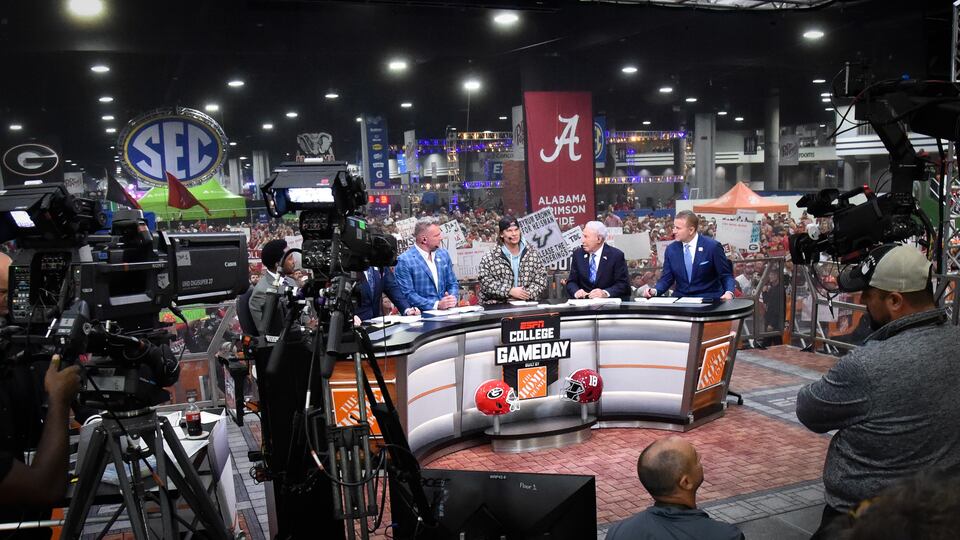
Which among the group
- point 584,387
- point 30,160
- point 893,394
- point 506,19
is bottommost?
point 584,387

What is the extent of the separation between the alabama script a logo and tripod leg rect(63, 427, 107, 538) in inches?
269

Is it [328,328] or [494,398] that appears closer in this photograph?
[328,328]

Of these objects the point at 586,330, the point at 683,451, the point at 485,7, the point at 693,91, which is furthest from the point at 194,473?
the point at 693,91

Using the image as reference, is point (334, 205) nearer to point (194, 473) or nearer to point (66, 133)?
point (194, 473)

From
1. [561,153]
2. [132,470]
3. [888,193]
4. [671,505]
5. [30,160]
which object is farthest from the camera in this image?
[561,153]

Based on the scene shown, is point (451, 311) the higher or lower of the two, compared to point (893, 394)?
lower

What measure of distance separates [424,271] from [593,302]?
1.43 meters

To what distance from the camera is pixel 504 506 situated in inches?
116

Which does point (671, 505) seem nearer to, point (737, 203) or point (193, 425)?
point (193, 425)

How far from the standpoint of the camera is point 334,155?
7582 mm

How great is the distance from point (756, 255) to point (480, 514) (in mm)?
7169

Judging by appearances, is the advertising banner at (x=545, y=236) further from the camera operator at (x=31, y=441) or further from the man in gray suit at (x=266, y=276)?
the camera operator at (x=31, y=441)

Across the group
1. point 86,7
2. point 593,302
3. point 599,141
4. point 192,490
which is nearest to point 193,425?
point 192,490

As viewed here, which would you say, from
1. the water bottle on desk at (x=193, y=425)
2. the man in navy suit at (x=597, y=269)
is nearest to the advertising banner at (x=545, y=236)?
the man in navy suit at (x=597, y=269)
